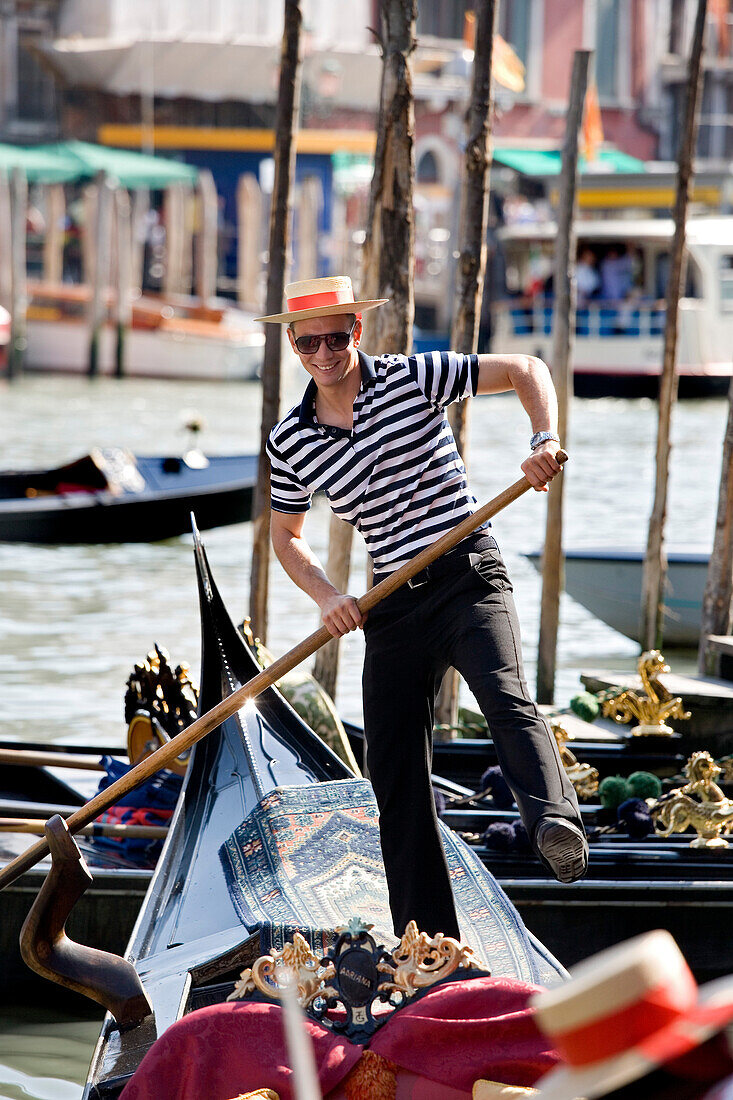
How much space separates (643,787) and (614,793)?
2.2 inches

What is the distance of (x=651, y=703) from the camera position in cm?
343

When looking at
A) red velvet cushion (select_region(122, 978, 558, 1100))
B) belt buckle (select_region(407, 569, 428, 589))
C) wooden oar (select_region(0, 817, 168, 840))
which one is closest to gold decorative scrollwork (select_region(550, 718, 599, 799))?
wooden oar (select_region(0, 817, 168, 840))

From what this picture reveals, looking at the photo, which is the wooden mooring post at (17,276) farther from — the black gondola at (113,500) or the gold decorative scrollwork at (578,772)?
the gold decorative scrollwork at (578,772)

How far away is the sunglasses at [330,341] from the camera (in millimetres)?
2104

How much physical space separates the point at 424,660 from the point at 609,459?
8.26 meters

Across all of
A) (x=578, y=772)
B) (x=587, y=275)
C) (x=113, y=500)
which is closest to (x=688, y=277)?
(x=587, y=275)

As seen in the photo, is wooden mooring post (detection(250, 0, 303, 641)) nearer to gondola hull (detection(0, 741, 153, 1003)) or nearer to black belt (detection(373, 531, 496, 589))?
gondola hull (detection(0, 741, 153, 1003))

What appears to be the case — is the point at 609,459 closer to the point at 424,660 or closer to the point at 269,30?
the point at 424,660

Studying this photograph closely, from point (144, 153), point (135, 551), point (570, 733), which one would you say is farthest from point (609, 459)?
point (144, 153)

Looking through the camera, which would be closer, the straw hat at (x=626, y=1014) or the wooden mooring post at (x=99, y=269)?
the straw hat at (x=626, y=1014)

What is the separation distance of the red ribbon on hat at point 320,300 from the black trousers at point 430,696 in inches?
14.0

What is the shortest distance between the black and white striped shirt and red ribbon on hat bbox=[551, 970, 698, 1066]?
1.32 meters

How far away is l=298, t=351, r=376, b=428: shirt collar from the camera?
2.12 m

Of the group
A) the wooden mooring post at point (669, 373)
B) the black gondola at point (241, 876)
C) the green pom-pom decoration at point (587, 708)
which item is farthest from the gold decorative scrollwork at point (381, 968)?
the wooden mooring post at point (669, 373)
